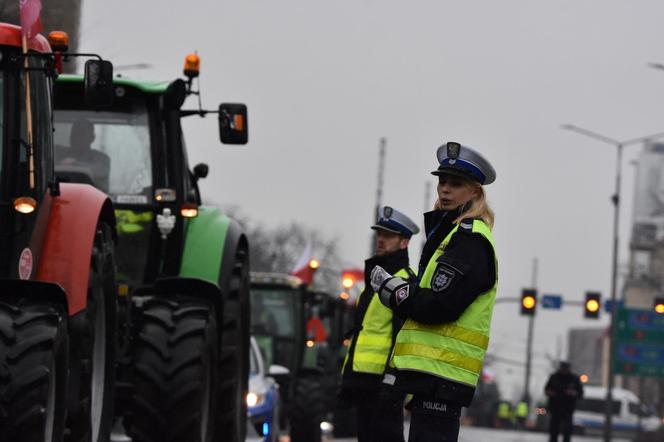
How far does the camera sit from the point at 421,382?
827cm

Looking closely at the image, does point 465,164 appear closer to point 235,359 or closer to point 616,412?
point 235,359

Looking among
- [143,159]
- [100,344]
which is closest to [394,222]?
[143,159]

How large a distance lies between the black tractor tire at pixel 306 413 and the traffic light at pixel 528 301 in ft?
90.0

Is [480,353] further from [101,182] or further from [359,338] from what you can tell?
[101,182]

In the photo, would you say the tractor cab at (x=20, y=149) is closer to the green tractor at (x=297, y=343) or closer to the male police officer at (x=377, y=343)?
the male police officer at (x=377, y=343)

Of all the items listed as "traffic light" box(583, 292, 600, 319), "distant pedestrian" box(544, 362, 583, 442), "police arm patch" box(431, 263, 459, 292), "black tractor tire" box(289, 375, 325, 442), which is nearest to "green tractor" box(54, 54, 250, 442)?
"police arm patch" box(431, 263, 459, 292)

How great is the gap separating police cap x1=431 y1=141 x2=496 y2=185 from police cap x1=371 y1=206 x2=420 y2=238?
10.2ft

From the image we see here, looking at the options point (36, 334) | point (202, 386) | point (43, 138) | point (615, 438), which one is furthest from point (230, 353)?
point (615, 438)

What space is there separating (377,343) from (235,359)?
138 centimetres

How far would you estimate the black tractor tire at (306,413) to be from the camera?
72.4 ft

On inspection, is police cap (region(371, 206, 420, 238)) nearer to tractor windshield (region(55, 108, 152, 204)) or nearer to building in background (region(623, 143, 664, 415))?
tractor windshield (region(55, 108, 152, 204))

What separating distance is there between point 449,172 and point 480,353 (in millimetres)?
850

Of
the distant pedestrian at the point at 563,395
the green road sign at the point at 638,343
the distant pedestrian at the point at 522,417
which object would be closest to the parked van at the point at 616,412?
the green road sign at the point at 638,343

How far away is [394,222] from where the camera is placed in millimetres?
11852
